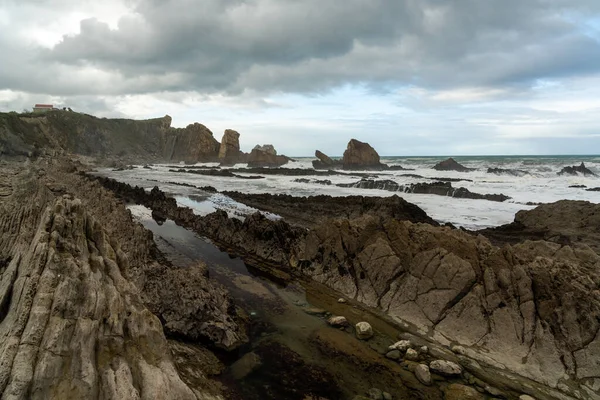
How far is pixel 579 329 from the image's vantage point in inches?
376

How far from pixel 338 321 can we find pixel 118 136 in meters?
143

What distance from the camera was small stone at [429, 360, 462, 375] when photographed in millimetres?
8945

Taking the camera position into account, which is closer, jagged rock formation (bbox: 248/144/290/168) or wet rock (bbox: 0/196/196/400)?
wet rock (bbox: 0/196/196/400)

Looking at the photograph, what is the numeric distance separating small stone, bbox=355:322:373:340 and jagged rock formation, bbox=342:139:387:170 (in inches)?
3314

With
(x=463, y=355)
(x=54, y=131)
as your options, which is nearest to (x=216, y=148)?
(x=54, y=131)

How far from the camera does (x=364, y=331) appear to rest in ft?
35.0

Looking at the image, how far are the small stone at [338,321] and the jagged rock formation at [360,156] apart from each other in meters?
83.7

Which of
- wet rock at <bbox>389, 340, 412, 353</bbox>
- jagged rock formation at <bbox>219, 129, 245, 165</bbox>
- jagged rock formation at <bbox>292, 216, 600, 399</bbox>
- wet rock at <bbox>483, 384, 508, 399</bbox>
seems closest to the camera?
wet rock at <bbox>483, 384, 508, 399</bbox>

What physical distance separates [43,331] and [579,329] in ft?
38.4

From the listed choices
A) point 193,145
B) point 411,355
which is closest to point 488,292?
point 411,355

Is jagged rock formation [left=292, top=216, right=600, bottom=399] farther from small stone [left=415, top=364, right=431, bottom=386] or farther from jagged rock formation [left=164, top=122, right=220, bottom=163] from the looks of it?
jagged rock formation [left=164, top=122, right=220, bottom=163]

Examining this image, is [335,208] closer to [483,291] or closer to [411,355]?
[483,291]

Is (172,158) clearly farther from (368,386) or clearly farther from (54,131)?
(368,386)

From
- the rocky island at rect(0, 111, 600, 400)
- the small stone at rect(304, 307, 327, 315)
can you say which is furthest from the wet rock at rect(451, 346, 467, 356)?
the small stone at rect(304, 307, 327, 315)
